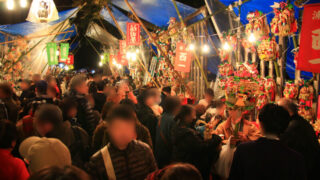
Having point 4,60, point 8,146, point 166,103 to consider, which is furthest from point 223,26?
point 4,60

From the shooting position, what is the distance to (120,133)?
103 inches

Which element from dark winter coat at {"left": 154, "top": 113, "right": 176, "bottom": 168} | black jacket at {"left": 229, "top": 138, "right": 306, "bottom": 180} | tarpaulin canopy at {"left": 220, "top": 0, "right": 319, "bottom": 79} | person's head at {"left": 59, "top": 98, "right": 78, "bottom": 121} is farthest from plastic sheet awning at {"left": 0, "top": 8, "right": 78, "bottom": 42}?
black jacket at {"left": 229, "top": 138, "right": 306, "bottom": 180}

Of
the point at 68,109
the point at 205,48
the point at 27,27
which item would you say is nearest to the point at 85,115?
the point at 68,109

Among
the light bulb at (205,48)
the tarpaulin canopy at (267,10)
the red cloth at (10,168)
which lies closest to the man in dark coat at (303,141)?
the red cloth at (10,168)

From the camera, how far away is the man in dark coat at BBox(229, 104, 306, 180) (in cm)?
251

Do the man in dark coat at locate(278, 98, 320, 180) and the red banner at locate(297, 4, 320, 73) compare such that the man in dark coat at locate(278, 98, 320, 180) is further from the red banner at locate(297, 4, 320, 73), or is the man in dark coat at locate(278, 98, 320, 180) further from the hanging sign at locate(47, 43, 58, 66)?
the hanging sign at locate(47, 43, 58, 66)

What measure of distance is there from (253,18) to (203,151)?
12.4 feet

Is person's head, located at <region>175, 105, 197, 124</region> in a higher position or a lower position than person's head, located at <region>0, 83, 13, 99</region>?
lower

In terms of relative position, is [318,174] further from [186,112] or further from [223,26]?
[223,26]

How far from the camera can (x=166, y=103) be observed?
4.09 meters

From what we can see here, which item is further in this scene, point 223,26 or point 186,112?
point 223,26

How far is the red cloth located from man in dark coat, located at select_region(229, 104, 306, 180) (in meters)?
1.93

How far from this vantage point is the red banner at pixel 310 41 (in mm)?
4031

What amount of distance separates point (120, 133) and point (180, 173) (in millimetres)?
917
